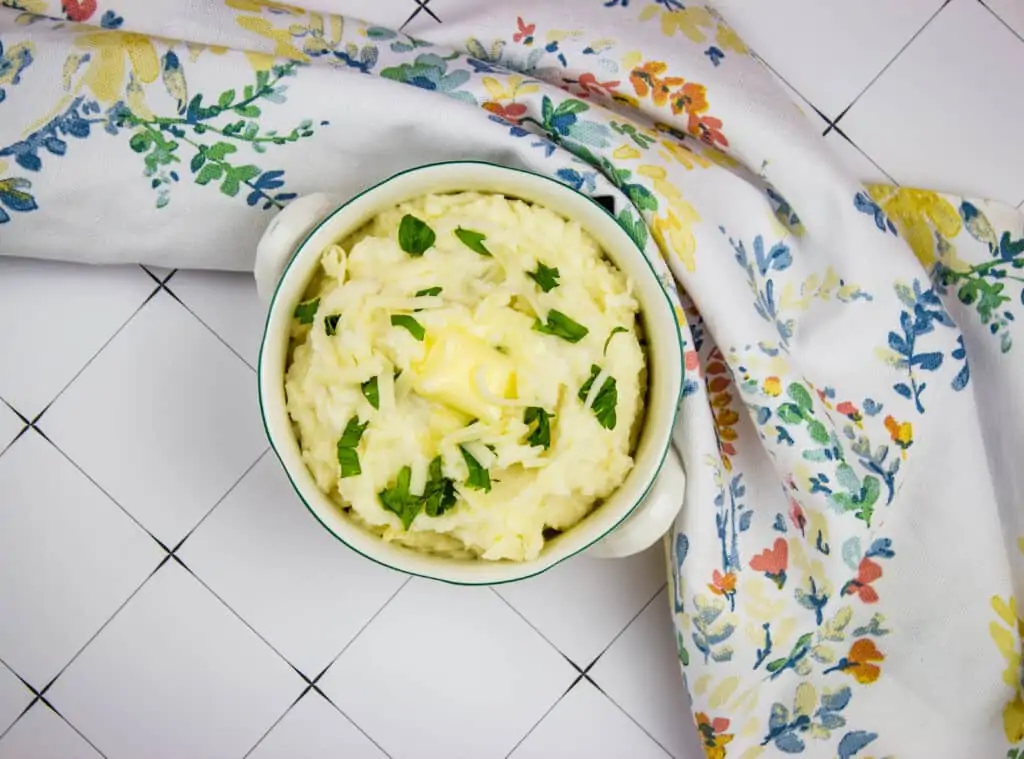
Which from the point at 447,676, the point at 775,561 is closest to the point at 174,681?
the point at 447,676

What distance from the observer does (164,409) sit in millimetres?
943

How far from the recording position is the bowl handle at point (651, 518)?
2.44 ft

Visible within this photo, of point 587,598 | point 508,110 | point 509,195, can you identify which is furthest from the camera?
point 587,598

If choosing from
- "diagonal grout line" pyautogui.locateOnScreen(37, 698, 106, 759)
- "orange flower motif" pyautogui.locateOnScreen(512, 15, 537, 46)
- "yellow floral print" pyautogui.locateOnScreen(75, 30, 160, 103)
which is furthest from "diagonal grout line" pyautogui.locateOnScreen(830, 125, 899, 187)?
"diagonal grout line" pyautogui.locateOnScreen(37, 698, 106, 759)

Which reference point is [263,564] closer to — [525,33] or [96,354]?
[96,354]

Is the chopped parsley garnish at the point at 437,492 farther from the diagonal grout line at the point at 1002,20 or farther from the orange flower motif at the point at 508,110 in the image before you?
the diagonal grout line at the point at 1002,20

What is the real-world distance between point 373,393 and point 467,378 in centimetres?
6

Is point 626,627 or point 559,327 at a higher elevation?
point 559,327

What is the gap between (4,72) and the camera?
0.83 metres

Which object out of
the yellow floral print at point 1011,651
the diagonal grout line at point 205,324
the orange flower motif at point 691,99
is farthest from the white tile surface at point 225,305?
the yellow floral print at point 1011,651

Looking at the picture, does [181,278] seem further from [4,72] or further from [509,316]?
[509,316]

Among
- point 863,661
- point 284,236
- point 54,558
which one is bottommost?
point 54,558

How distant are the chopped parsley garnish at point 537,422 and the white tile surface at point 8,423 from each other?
0.54 meters

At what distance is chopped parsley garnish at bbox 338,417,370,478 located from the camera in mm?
664
